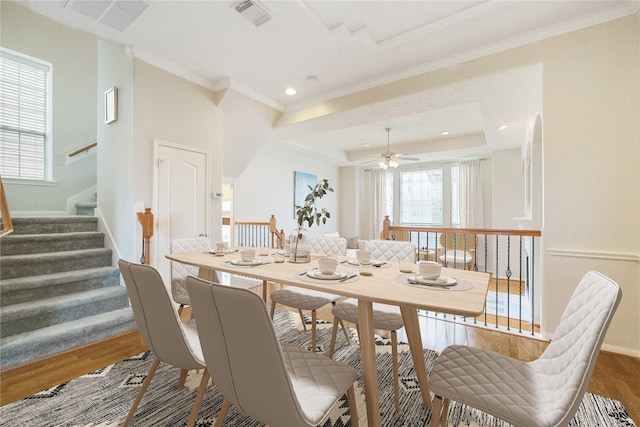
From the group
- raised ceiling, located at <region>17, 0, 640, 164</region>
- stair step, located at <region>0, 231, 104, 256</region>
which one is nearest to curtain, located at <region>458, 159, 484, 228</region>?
raised ceiling, located at <region>17, 0, 640, 164</region>

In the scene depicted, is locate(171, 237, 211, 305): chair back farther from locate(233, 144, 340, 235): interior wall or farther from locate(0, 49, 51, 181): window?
locate(0, 49, 51, 181): window

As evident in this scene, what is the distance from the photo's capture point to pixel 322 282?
50.9 inches

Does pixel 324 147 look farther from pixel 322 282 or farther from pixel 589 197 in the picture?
pixel 322 282

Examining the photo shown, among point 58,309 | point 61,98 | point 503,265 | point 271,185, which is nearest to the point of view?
point 58,309

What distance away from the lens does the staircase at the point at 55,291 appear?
2.20 m

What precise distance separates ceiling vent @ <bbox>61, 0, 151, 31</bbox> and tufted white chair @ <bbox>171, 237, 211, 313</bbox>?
6.29 feet

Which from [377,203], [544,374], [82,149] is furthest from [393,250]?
→ [377,203]

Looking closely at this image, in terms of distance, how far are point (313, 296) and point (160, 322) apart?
1.24 m

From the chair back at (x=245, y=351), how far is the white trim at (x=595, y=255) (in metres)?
2.68

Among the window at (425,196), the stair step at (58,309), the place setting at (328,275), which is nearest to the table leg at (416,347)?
the place setting at (328,275)

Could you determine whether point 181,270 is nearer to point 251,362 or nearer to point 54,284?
point 54,284

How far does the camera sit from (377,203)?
7754 millimetres

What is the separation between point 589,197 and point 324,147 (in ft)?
16.4

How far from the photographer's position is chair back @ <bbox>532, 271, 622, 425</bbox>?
2.63ft
